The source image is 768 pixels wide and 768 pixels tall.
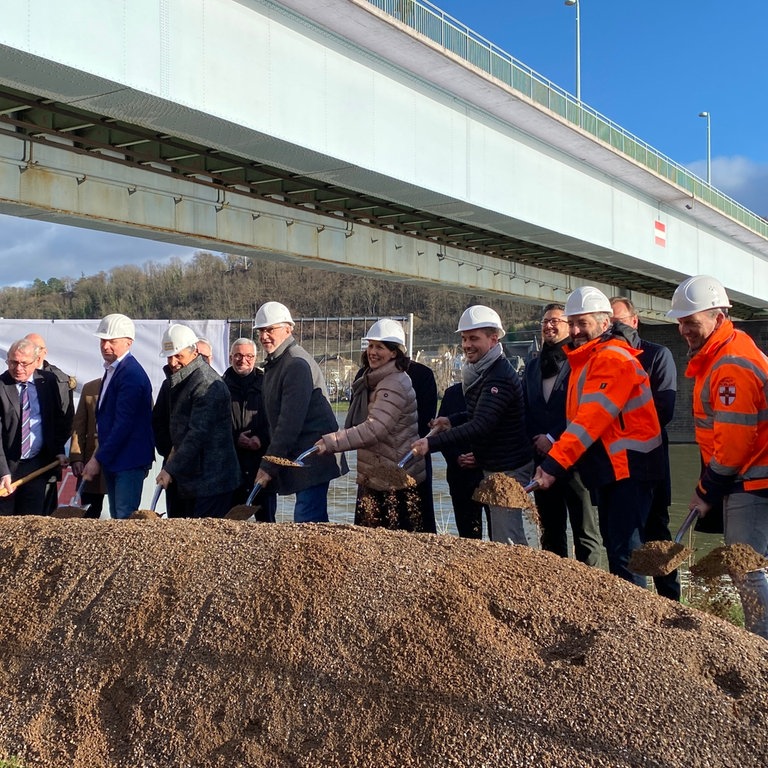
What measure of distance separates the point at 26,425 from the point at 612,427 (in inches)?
171

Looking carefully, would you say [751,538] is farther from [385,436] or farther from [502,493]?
[385,436]

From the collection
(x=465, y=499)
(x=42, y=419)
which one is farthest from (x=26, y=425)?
(x=465, y=499)

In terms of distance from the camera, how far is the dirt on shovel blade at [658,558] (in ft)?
13.3

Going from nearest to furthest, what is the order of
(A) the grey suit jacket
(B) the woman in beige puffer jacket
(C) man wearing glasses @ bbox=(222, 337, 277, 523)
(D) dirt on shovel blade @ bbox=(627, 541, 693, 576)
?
1. (D) dirt on shovel blade @ bbox=(627, 541, 693, 576)
2. (B) the woman in beige puffer jacket
3. (A) the grey suit jacket
4. (C) man wearing glasses @ bbox=(222, 337, 277, 523)

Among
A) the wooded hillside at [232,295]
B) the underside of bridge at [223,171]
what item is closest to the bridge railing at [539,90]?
the underside of bridge at [223,171]

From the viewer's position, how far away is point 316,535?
12.5ft

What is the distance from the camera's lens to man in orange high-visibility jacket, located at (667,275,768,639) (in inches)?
161

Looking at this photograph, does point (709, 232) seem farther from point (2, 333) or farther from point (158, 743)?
point (158, 743)

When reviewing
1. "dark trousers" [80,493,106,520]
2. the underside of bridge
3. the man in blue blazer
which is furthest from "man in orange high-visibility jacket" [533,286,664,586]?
the underside of bridge

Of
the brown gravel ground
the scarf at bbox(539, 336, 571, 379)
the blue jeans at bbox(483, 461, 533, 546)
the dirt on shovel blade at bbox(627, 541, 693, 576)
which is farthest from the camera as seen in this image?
the scarf at bbox(539, 336, 571, 379)

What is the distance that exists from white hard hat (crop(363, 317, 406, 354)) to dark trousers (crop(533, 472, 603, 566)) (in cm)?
138

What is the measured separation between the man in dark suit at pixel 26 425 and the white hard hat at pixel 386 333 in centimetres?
263

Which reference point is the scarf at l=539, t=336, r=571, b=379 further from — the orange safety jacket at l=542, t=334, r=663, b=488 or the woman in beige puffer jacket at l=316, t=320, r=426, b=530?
the orange safety jacket at l=542, t=334, r=663, b=488

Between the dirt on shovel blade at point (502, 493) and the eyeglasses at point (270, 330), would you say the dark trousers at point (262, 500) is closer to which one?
the eyeglasses at point (270, 330)
